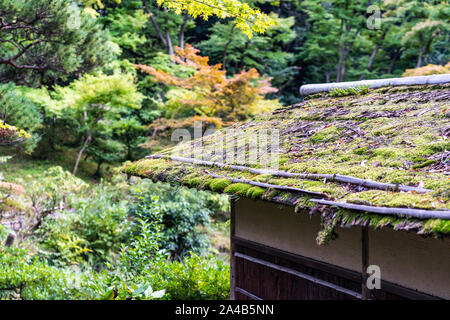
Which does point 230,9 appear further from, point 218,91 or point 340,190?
point 218,91

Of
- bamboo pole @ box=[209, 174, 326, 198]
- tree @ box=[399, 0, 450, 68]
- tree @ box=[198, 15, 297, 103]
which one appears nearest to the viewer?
bamboo pole @ box=[209, 174, 326, 198]

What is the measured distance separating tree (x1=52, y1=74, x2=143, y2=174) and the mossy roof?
29.1 feet

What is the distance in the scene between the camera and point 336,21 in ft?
68.9

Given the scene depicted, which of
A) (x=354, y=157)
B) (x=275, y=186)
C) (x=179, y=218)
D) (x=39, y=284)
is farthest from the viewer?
(x=179, y=218)

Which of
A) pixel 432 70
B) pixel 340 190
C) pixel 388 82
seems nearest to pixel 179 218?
pixel 388 82

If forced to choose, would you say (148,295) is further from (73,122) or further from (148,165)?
(73,122)

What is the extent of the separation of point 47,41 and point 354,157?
820cm

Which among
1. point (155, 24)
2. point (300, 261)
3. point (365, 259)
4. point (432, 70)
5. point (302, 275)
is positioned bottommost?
point (302, 275)

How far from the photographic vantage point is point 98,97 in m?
13.6

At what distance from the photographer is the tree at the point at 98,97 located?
13305 millimetres

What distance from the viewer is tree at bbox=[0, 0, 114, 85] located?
314 inches

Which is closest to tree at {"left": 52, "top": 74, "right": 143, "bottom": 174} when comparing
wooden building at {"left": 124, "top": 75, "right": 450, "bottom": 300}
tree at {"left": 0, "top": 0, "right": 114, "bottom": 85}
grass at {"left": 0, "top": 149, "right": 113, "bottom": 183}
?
grass at {"left": 0, "top": 149, "right": 113, "bottom": 183}

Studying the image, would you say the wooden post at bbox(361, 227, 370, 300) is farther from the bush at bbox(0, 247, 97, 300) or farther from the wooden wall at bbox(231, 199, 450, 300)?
the bush at bbox(0, 247, 97, 300)

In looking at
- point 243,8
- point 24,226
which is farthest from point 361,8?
point 24,226
